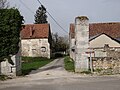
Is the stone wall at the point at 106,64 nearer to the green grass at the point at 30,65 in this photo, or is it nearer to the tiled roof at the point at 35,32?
the green grass at the point at 30,65

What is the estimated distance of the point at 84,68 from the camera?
22406 mm

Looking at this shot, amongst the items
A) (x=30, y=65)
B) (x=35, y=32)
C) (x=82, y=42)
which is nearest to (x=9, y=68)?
(x=82, y=42)

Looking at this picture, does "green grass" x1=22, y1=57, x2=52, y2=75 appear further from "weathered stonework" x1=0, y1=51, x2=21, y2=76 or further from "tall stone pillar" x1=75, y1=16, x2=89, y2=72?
"tall stone pillar" x1=75, y1=16, x2=89, y2=72

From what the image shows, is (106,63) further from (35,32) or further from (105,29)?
(35,32)

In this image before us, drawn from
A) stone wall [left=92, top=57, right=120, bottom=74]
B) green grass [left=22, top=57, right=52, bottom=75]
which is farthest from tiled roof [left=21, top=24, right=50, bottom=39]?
stone wall [left=92, top=57, right=120, bottom=74]

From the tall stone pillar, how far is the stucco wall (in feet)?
124

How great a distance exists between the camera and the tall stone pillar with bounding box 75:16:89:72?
2234 centimetres

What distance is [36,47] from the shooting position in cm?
6125

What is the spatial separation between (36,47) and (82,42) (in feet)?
129

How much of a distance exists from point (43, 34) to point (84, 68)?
39958mm

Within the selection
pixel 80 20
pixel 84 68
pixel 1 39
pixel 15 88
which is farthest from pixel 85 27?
pixel 15 88

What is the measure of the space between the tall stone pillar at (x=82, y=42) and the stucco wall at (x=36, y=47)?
37.9m

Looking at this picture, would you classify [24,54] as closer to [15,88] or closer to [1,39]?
[1,39]

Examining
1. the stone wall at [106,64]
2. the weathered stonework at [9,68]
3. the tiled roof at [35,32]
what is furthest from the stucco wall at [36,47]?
the weathered stonework at [9,68]
